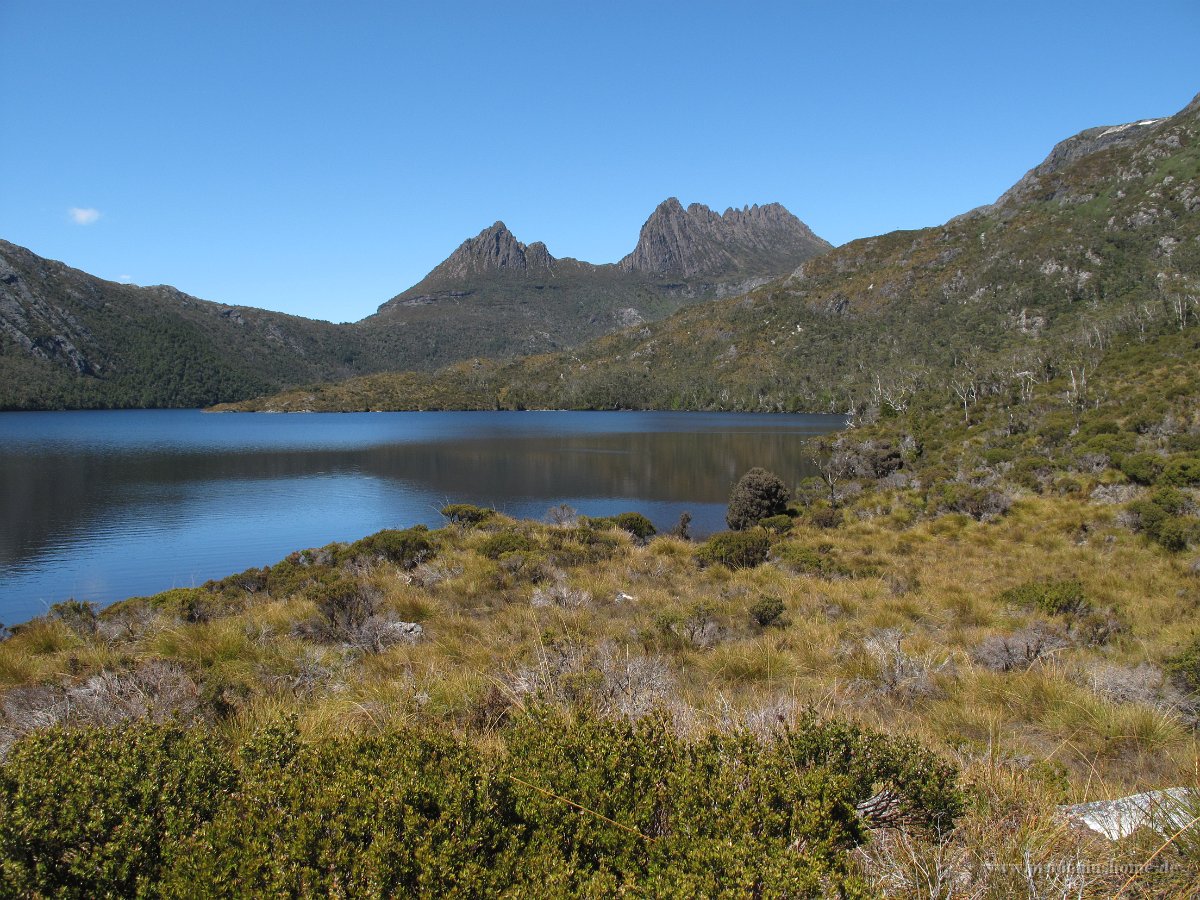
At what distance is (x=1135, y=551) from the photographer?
40.3 ft

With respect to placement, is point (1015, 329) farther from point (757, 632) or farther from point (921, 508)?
point (757, 632)

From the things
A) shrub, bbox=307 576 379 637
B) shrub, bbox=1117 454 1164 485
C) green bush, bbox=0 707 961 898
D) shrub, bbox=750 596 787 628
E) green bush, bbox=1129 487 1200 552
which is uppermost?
green bush, bbox=0 707 961 898

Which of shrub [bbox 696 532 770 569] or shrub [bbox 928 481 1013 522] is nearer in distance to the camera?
shrub [bbox 696 532 770 569]

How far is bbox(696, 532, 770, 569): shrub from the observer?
14734mm

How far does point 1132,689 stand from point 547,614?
6632mm

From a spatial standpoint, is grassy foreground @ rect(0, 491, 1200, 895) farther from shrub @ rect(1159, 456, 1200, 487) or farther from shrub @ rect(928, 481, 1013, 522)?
shrub @ rect(1159, 456, 1200, 487)

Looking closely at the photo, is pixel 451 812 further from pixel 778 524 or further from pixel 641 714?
pixel 778 524

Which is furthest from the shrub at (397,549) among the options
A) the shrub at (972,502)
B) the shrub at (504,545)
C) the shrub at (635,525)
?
the shrub at (972,502)

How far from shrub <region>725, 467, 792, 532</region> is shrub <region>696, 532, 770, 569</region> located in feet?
27.5

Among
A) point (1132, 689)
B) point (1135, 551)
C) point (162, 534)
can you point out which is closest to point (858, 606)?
point (1132, 689)

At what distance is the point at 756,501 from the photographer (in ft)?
81.5

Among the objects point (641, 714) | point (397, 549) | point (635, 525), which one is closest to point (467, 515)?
point (635, 525)

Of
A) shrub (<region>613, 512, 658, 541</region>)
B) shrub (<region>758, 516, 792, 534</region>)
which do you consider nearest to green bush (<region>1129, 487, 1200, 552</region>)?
shrub (<region>758, 516, 792, 534</region>)

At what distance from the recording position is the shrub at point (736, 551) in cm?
1473
